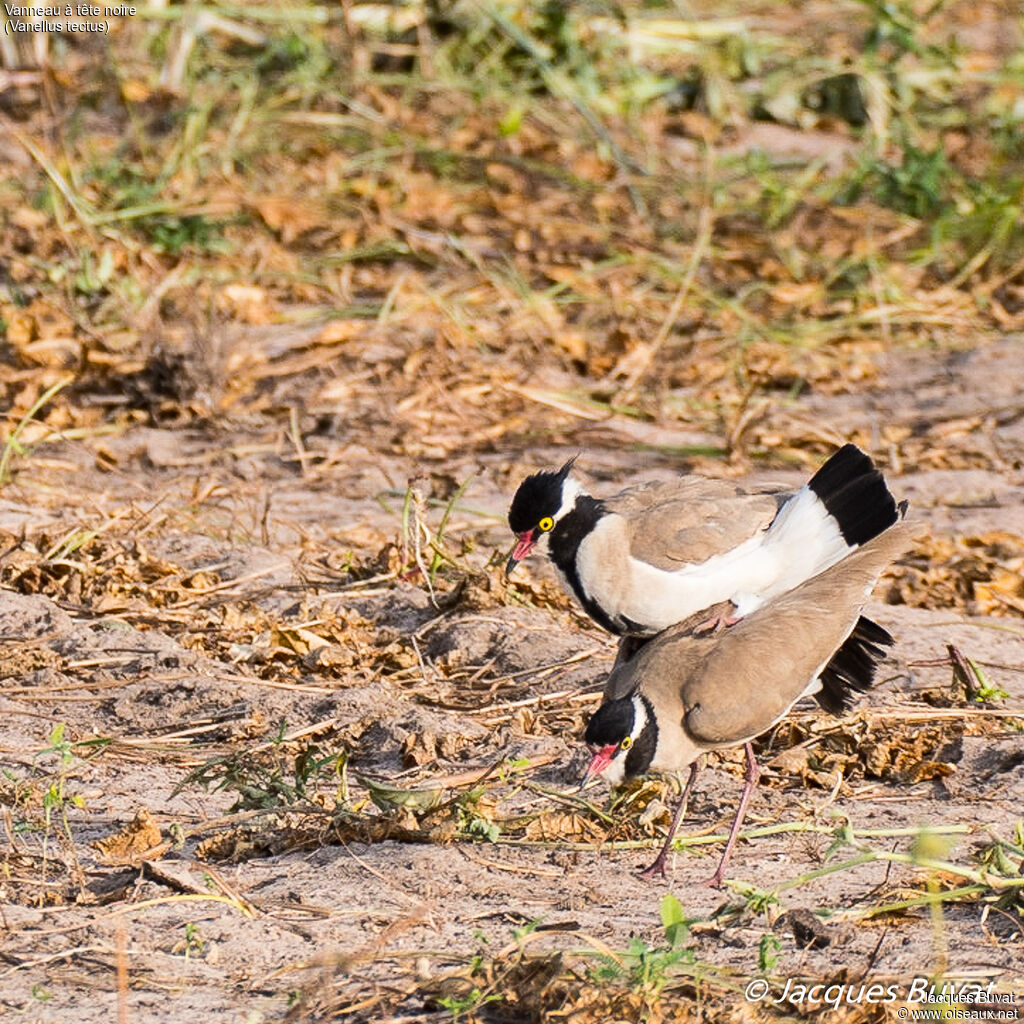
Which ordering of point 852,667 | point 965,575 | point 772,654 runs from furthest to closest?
point 965,575 → point 852,667 → point 772,654

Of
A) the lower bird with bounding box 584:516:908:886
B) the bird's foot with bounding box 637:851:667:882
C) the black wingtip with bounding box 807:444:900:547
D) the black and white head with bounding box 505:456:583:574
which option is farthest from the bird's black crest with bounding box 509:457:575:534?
the bird's foot with bounding box 637:851:667:882

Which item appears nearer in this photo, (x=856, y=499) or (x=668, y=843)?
(x=668, y=843)

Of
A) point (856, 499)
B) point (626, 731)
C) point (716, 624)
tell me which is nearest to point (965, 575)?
point (856, 499)

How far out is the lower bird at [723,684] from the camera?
4266 mm

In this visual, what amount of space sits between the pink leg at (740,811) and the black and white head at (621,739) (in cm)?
27

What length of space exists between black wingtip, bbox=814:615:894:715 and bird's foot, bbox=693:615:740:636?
0.33 m

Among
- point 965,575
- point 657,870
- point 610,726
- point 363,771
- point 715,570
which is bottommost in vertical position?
point 965,575

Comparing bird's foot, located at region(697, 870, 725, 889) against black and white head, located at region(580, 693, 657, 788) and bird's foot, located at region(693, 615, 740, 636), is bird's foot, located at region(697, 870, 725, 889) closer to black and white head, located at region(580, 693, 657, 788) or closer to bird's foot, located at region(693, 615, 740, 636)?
black and white head, located at region(580, 693, 657, 788)

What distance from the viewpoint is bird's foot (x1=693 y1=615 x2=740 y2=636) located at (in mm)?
4961

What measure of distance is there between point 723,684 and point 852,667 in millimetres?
663

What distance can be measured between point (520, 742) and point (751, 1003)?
171 centimetres

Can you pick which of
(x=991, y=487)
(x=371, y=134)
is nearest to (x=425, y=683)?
(x=991, y=487)

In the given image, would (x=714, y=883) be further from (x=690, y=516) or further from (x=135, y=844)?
(x=135, y=844)

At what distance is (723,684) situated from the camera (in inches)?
173
